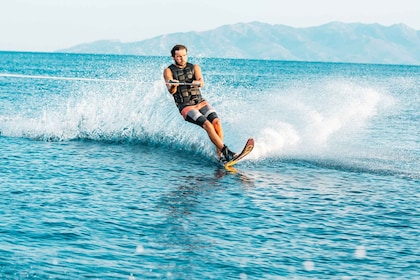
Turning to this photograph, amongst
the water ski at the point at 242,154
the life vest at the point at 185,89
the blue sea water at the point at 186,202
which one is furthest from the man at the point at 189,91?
the water ski at the point at 242,154

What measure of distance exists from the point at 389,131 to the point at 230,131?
30.0 ft

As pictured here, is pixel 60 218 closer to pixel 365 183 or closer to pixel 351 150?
pixel 365 183

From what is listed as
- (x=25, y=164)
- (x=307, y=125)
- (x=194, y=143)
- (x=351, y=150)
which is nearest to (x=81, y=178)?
(x=25, y=164)

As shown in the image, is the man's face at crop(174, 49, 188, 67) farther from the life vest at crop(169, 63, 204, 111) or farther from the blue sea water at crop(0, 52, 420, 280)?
the blue sea water at crop(0, 52, 420, 280)

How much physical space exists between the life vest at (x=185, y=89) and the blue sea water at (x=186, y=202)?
21.8 inches

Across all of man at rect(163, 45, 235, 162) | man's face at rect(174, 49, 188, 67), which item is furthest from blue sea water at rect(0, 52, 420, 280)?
man's face at rect(174, 49, 188, 67)

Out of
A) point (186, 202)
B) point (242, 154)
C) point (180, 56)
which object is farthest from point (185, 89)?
point (186, 202)

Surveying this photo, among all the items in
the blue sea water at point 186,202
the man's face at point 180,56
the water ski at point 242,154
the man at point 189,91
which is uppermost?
the man's face at point 180,56

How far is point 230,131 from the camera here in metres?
24.1

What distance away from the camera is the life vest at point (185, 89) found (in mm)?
14492

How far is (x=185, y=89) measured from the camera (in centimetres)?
1465

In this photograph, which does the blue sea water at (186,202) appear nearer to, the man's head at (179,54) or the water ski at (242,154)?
the water ski at (242,154)

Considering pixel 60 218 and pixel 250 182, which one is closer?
pixel 60 218

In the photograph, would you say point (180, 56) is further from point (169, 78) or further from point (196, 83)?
point (196, 83)
